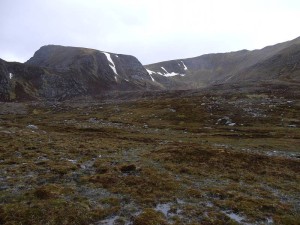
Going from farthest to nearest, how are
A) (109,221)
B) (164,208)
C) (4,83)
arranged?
(4,83)
(164,208)
(109,221)

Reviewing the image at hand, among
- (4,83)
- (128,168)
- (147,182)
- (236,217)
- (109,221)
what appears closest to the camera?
(109,221)

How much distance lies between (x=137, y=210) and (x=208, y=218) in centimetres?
454

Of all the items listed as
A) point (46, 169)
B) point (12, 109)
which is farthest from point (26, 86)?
point (46, 169)

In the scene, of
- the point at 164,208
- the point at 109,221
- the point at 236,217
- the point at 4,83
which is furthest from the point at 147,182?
the point at 4,83

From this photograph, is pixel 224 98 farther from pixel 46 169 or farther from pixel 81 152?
pixel 46 169

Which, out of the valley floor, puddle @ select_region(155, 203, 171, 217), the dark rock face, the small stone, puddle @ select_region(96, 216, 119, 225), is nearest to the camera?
puddle @ select_region(96, 216, 119, 225)

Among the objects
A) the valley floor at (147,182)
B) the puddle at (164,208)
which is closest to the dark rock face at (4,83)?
the valley floor at (147,182)

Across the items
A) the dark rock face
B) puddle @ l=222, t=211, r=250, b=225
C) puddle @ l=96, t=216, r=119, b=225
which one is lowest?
puddle @ l=222, t=211, r=250, b=225

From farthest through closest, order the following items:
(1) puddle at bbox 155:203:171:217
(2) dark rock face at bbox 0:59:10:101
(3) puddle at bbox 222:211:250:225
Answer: (2) dark rock face at bbox 0:59:10:101, (1) puddle at bbox 155:203:171:217, (3) puddle at bbox 222:211:250:225

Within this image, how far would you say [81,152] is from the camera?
37781 mm

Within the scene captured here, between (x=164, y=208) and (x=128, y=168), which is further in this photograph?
(x=128, y=168)

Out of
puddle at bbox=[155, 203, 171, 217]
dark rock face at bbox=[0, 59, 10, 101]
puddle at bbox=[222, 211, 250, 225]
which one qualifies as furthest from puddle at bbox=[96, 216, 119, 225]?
dark rock face at bbox=[0, 59, 10, 101]

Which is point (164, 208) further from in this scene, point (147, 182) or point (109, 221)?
point (147, 182)

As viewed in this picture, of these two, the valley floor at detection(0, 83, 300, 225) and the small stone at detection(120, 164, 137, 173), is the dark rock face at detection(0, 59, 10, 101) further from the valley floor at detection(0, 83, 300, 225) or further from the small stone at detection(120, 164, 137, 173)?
the small stone at detection(120, 164, 137, 173)
